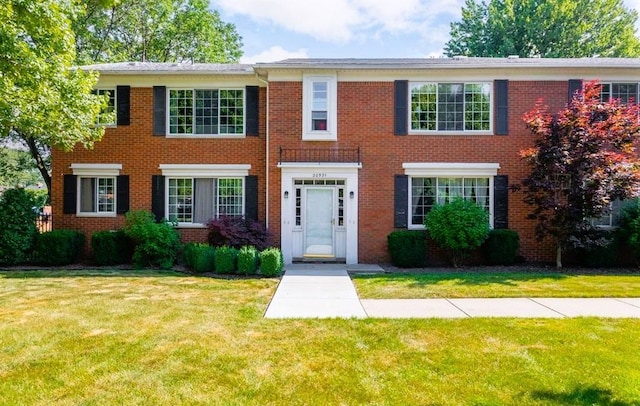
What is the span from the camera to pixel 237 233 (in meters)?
11.1

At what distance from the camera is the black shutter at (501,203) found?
12.1m

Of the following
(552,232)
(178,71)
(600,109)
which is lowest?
(552,232)

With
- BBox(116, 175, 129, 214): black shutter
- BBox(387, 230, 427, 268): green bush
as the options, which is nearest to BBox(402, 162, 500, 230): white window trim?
BBox(387, 230, 427, 268): green bush

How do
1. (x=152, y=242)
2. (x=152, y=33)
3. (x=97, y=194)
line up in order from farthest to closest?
(x=152, y=33) < (x=97, y=194) < (x=152, y=242)

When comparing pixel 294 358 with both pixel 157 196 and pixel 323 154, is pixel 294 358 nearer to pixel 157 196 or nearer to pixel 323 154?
pixel 323 154

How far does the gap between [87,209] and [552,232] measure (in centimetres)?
1354

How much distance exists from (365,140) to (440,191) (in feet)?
8.80

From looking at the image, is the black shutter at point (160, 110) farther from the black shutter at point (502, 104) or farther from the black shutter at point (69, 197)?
the black shutter at point (502, 104)

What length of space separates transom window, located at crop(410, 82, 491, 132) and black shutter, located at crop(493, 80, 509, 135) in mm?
251

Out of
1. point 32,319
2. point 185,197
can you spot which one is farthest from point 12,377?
point 185,197

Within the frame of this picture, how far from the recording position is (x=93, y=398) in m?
3.70

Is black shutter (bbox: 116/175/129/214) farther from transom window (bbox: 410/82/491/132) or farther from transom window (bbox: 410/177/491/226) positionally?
transom window (bbox: 410/82/491/132)

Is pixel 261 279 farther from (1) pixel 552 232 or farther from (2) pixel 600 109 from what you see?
(2) pixel 600 109

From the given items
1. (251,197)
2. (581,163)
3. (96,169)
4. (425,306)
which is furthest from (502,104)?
(96,169)
